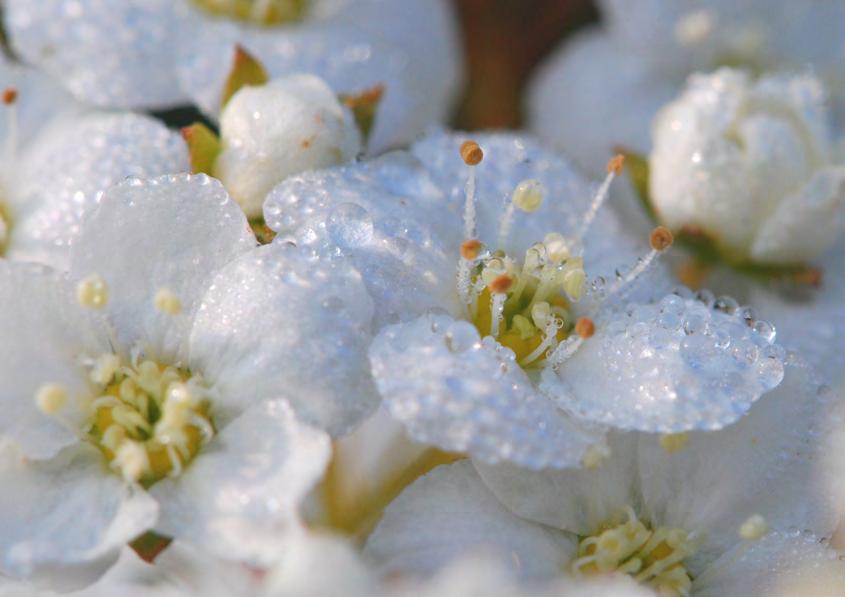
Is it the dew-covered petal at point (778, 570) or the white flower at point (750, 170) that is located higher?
the white flower at point (750, 170)

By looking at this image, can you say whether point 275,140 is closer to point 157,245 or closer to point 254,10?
point 157,245

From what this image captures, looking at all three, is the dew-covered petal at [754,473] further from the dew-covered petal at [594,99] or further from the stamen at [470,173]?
the dew-covered petal at [594,99]

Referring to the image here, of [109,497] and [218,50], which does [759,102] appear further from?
[109,497]

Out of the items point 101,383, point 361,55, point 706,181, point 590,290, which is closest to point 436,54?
point 361,55

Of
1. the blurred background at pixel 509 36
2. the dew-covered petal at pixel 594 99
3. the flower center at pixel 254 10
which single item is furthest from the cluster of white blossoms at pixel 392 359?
the blurred background at pixel 509 36

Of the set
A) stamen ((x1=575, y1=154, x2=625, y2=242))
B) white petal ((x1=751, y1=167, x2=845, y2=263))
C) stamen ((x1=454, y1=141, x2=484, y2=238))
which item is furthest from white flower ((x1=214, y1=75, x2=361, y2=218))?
white petal ((x1=751, y1=167, x2=845, y2=263))

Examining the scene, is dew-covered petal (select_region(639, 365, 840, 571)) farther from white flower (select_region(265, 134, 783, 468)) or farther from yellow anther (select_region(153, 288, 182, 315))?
yellow anther (select_region(153, 288, 182, 315))

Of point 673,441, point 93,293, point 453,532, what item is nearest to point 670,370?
point 673,441
